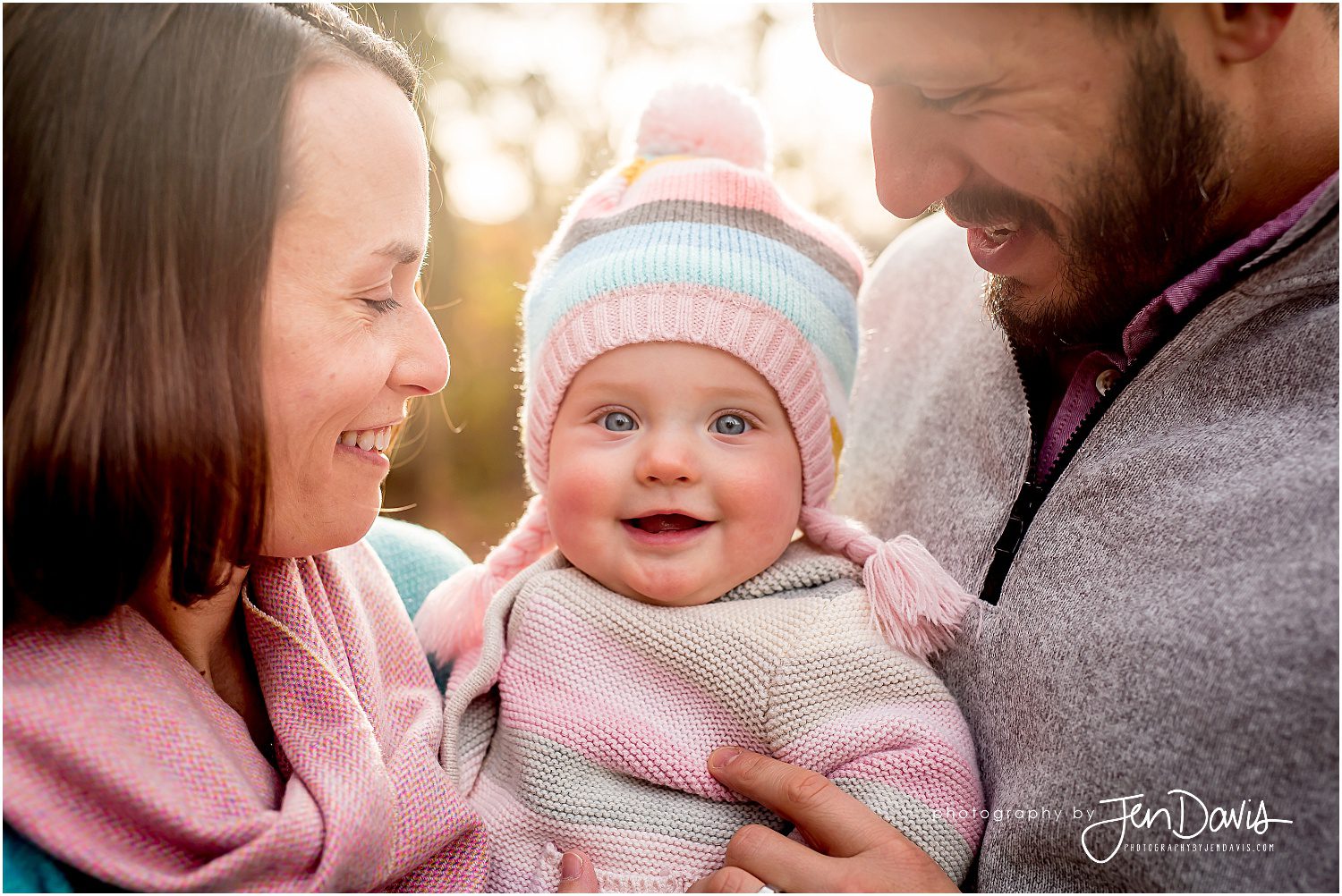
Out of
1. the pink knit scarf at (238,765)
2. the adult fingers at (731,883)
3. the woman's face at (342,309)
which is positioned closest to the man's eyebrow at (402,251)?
the woman's face at (342,309)

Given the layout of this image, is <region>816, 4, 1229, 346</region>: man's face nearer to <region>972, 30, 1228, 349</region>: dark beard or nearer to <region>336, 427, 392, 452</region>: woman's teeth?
<region>972, 30, 1228, 349</region>: dark beard

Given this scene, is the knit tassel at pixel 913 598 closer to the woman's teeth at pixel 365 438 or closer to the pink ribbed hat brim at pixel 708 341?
the pink ribbed hat brim at pixel 708 341

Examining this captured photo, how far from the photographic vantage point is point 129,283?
130 centimetres

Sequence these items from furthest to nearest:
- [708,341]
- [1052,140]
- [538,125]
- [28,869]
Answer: [538,125] < [708,341] < [1052,140] < [28,869]

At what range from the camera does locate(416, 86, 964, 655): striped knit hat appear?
6.37 ft

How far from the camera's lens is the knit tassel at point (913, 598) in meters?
1.77

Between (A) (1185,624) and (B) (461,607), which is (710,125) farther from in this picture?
(A) (1185,624)

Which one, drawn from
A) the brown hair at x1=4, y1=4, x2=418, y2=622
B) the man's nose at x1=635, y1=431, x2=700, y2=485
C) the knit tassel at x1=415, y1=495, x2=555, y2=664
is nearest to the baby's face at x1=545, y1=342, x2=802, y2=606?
the man's nose at x1=635, y1=431, x2=700, y2=485

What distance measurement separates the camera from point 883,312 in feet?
9.02

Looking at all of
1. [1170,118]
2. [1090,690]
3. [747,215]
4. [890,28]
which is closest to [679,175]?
[747,215]

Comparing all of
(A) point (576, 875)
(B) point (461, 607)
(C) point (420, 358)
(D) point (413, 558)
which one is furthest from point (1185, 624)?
(D) point (413, 558)

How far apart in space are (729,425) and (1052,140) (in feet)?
2.44

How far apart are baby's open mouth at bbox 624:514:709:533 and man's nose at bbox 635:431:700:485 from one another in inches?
3.6

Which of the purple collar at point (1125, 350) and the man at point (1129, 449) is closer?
the man at point (1129, 449)
